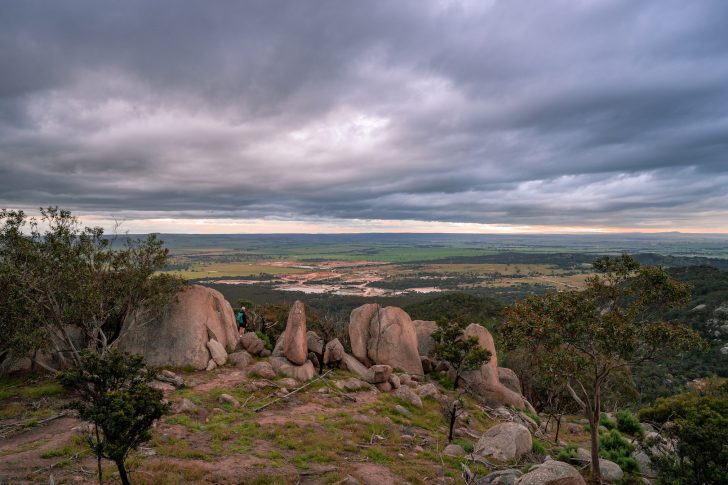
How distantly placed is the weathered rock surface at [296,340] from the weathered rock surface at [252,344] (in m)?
4.11

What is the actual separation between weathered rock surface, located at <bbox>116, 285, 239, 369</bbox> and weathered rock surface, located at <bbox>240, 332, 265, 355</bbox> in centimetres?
126

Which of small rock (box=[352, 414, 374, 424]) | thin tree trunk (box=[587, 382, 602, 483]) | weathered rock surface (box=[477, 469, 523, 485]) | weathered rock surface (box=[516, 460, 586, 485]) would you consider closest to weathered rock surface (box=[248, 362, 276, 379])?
small rock (box=[352, 414, 374, 424])

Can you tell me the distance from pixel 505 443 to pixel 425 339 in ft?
72.0

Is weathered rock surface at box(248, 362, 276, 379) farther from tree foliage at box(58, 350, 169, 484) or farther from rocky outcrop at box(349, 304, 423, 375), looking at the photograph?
tree foliage at box(58, 350, 169, 484)

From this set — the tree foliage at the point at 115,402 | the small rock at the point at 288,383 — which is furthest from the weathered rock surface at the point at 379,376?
the tree foliage at the point at 115,402

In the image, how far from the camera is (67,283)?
2472cm

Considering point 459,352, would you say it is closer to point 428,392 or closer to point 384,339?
point 428,392

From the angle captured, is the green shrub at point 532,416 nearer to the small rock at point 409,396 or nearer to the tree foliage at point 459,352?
the tree foliage at point 459,352

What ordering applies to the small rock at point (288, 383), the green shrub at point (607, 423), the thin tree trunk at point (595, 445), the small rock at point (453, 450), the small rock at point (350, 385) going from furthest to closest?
the green shrub at point (607, 423) → the small rock at point (350, 385) → the small rock at point (288, 383) → the small rock at point (453, 450) → the thin tree trunk at point (595, 445)

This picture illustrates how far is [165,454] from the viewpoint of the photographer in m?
16.2

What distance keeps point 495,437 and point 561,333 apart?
787cm

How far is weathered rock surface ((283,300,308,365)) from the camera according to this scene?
31.0 meters

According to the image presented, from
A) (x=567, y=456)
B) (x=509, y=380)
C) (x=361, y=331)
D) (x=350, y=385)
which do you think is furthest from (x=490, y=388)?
(x=350, y=385)

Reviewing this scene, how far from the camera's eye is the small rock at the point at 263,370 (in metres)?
29.0
